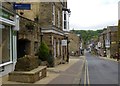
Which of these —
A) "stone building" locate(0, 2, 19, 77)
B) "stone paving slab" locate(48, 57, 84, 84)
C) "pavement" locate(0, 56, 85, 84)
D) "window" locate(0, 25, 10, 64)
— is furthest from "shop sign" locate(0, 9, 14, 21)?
"stone paving slab" locate(48, 57, 84, 84)

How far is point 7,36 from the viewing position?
20.5 meters

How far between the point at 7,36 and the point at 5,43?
556mm

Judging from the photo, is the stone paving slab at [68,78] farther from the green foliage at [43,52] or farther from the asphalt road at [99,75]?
the green foliage at [43,52]

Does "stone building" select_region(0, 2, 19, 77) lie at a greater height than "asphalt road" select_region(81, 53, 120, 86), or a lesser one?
greater

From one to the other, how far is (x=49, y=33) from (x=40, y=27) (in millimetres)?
1212

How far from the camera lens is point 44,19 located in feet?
109

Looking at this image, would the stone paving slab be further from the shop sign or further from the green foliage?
the green foliage

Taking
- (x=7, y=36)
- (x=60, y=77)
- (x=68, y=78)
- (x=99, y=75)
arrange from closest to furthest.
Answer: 1. (x=7, y=36)
2. (x=68, y=78)
3. (x=60, y=77)
4. (x=99, y=75)

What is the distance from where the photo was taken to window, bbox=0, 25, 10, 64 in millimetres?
19406

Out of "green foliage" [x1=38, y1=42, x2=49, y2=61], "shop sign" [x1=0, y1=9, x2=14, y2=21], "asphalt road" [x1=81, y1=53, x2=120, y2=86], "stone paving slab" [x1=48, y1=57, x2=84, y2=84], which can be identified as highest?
"shop sign" [x1=0, y1=9, x2=14, y2=21]

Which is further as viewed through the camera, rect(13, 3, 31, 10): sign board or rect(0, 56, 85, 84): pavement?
rect(13, 3, 31, 10): sign board

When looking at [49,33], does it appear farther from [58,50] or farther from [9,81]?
[9,81]

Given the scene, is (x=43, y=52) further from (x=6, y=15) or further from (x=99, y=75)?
(x=6, y=15)

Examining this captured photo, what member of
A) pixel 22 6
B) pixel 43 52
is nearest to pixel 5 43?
pixel 22 6
